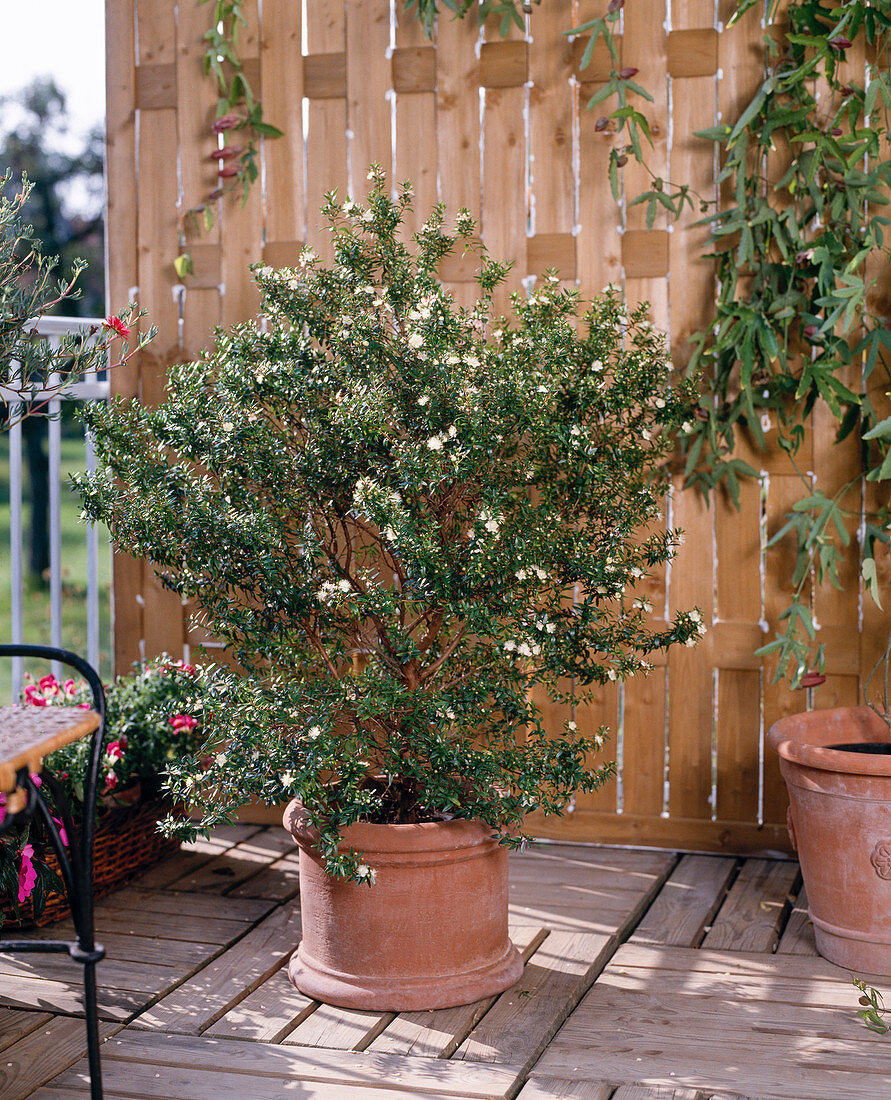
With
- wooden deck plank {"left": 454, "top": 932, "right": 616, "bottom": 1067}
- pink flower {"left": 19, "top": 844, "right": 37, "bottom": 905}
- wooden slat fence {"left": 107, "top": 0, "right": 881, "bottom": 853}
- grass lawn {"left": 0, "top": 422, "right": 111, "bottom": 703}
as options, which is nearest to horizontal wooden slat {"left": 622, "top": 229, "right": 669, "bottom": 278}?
wooden slat fence {"left": 107, "top": 0, "right": 881, "bottom": 853}

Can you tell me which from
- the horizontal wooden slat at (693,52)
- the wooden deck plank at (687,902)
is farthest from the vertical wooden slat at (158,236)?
the wooden deck plank at (687,902)

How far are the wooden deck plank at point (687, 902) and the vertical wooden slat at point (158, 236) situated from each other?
1447 millimetres

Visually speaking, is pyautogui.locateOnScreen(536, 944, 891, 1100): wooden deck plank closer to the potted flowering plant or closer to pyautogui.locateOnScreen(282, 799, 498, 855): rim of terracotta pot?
the potted flowering plant

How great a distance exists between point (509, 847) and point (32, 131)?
19.7ft

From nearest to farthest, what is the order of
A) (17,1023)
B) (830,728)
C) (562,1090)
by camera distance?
(562,1090)
(17,1023)
(830,728)

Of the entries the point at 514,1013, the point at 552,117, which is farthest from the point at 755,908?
the point at 552,117

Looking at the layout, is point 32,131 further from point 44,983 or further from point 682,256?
point 44,983

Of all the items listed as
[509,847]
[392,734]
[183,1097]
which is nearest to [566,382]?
[392,734]

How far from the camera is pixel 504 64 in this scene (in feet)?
9.21

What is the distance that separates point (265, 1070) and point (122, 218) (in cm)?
227

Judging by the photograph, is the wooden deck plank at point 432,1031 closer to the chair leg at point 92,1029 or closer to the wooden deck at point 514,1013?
the wooden deck at point 514,1013

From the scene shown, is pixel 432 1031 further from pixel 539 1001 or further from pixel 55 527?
pixel 55 527

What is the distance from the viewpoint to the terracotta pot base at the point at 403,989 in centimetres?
198

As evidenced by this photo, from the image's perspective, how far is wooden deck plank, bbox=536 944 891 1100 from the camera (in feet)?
5.73
